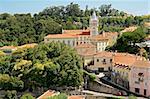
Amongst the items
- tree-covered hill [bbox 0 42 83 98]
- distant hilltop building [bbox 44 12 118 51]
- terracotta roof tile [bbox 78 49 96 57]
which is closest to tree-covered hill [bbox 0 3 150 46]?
distant hilltop building [bbox 44 12 118 51]

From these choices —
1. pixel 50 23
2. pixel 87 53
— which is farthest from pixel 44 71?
pixel 50 23

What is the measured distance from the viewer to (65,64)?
352 inches

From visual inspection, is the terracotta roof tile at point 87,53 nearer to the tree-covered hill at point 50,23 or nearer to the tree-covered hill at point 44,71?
the tree-covered hill at point 44,71

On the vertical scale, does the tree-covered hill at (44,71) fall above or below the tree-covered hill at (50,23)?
below

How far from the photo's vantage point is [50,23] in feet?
58.5

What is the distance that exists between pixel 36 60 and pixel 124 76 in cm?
215

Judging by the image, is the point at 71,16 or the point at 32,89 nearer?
the point at 32,89

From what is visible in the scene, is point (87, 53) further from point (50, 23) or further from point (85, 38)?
point (50, 23)

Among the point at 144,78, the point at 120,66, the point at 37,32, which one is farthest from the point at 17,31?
the point at 144,78

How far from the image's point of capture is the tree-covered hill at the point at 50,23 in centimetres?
1672

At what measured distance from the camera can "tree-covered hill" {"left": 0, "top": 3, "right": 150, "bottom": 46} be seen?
54.9 feet

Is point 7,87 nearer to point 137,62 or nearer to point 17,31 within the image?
point 137,62

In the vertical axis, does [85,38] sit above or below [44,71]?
above

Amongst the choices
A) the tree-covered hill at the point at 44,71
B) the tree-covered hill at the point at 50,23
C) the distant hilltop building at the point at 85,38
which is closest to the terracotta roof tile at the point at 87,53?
the tree-covered hill at the point at 44,71
